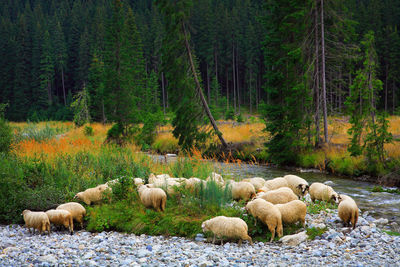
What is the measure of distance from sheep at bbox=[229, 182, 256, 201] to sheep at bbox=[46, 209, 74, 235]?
12.7 feet

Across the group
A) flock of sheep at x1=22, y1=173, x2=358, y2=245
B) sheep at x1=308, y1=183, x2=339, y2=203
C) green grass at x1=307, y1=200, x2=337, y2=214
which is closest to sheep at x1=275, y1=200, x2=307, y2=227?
flock of sheep at x1=22, y1=173, x2=358, y2=245

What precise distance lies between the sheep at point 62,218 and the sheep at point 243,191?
3859mm

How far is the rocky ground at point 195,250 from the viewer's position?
5.64 metres

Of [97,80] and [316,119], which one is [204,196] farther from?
[97,80]

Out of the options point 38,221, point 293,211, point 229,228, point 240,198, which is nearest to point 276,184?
point 240,198

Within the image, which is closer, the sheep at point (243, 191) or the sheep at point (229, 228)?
the sheep at point (229, 228)

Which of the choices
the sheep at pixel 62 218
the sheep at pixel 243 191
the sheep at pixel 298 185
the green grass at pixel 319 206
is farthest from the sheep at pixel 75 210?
the sheep at pixel 298 185

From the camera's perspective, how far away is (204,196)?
8.10 m

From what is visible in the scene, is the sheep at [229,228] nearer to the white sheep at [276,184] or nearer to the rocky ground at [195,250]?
the rocky ground at [195,250]

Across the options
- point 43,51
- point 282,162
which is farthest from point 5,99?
point 282,162

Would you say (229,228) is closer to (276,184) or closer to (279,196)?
(279,196)

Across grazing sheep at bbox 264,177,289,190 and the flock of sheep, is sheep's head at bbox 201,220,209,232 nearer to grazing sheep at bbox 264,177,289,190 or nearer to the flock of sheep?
the flock of sheep

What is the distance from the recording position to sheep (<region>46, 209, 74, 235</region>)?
24.3 feet

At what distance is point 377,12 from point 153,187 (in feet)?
183
